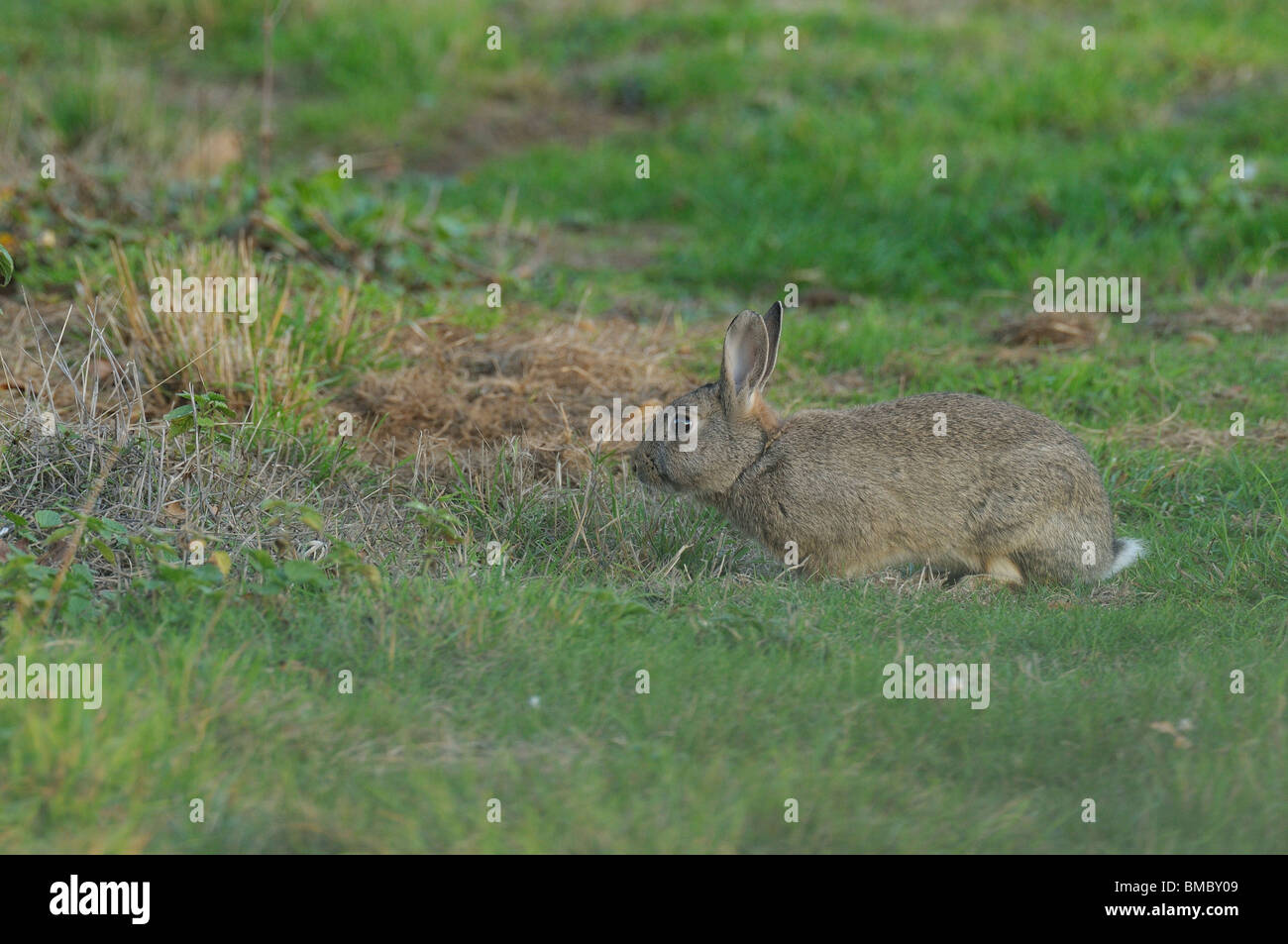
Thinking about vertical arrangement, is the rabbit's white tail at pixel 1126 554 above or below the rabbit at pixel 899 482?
below

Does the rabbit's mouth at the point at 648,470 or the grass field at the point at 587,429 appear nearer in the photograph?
the grass field at the point at 587,429

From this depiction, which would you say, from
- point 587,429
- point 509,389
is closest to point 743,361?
point 587,429

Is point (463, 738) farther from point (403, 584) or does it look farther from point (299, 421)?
point (299, 421)

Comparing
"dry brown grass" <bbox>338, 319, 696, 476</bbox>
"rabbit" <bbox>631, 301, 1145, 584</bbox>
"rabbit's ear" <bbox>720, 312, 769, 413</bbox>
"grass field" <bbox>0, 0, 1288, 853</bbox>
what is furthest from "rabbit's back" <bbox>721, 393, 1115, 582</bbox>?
"dry brown grass" <bbox>338, 319, 696, 476</bbox>

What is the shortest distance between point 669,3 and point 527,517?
1113 centimetres

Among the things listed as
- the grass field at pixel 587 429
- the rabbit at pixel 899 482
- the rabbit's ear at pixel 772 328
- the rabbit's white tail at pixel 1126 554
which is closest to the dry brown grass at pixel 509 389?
the grass field at pixel 587 429

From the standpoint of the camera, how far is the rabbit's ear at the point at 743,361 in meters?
5.77

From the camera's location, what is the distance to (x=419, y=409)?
6.65 metres

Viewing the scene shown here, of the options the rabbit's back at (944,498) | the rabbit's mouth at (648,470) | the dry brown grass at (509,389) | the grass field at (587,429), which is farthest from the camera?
the dry brown grass at (509,389)

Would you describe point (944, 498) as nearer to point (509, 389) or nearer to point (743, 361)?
point (743, 361)

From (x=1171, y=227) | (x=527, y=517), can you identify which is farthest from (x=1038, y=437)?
(x=1171, y=227)

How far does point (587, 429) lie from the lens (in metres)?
6.75

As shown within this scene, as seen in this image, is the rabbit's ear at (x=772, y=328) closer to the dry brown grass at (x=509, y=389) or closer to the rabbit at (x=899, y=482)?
the rabbit at (x=899, y=482)

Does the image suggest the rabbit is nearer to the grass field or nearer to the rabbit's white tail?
the rabbit's white tail
